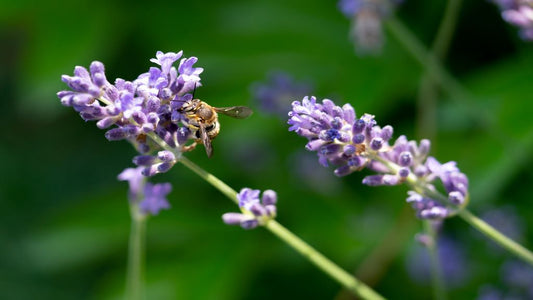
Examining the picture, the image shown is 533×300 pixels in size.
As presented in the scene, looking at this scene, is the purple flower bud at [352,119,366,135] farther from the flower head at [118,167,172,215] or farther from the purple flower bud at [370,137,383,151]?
the flower head at [118,167,172,215]

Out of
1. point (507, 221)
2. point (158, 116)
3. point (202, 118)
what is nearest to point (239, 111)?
point (202, 118)

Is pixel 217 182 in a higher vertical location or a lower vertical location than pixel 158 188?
higher

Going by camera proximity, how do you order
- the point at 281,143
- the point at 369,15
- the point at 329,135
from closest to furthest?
the point at 329,135, the point at 369,15, the point at 281,143

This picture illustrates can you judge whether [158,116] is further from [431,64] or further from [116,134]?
[431,64]

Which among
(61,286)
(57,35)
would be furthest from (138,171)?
(61,286)

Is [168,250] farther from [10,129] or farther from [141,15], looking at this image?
[10,129]
